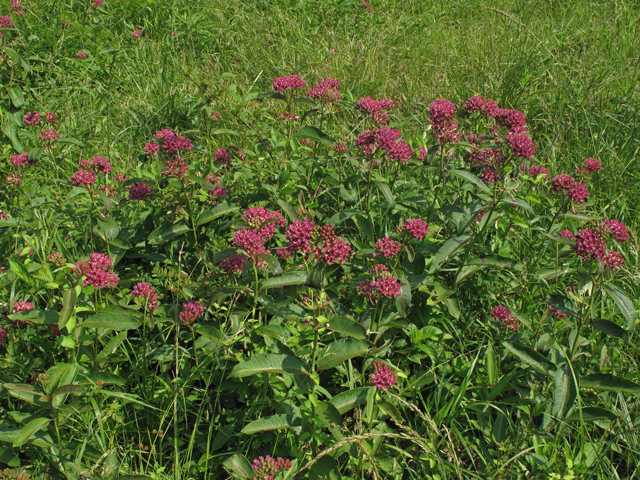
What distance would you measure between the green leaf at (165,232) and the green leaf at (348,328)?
1.18 m

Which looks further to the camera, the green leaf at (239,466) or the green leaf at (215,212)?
the green leaf at (215,212)

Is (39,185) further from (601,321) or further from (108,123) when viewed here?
(601,321)

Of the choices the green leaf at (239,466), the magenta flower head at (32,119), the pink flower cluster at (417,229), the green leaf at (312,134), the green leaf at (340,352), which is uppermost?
the green leaf at (312,134)

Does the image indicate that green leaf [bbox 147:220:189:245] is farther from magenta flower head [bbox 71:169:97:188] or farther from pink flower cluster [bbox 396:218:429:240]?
pink flower cluster [bbox 396:218:429:240]

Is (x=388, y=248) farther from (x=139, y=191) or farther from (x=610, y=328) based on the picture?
(x=139, y=191)

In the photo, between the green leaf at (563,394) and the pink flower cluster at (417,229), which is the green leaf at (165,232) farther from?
the green leaf at (563,394)

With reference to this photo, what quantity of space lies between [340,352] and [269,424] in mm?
382

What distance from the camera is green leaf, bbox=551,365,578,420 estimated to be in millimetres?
1812

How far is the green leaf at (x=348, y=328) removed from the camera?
1.67 metres

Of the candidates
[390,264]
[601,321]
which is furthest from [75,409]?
[601,321]

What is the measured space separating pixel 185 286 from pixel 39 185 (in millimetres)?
1983

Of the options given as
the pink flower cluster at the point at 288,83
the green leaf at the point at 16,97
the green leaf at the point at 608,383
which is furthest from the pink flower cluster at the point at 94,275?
the green leaf at the point at 16,97

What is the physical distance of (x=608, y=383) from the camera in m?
1.85

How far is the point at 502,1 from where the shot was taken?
6715 millimetres
